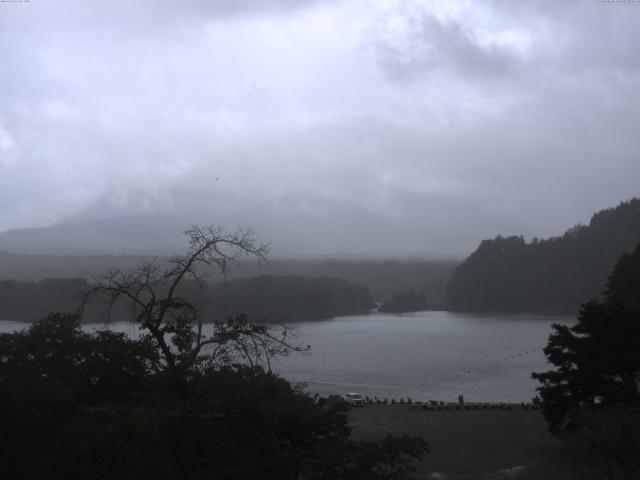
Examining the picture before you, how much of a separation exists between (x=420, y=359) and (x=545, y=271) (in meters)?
34.2

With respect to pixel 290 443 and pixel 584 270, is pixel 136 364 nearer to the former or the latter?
pixel 290 443

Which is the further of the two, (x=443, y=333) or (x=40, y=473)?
(x=443, y=333)

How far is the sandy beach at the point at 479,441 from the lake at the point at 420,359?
12.1 ft

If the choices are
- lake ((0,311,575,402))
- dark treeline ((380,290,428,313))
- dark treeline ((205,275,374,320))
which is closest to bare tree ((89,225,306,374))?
lake ((0,311,575,402))

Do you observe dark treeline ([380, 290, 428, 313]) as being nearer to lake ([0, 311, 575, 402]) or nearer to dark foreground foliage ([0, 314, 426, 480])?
lake ([0, 311, 575, 402])

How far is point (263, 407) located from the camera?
16.5 ft

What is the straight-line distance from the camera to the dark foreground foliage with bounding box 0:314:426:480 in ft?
14.4

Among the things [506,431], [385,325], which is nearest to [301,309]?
[385,325]

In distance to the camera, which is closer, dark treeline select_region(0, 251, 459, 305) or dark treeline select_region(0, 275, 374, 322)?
dark treeline select_region(0, 275, 374, 322)

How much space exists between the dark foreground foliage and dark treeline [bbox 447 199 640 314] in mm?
51292

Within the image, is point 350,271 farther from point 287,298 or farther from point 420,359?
point 420,359

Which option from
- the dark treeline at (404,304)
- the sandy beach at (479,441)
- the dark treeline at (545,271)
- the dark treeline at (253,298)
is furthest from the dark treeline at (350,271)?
the sandy beach at (479,441)

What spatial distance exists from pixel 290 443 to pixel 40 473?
240cm

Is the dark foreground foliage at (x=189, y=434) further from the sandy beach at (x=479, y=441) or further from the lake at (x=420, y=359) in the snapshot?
the lake at (x=420, y=359)
